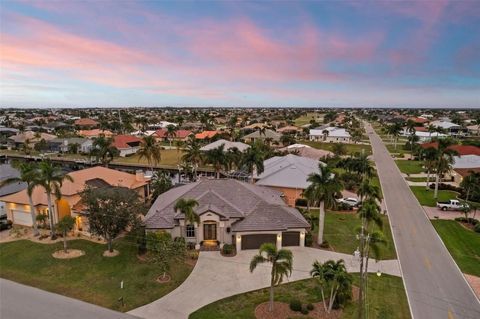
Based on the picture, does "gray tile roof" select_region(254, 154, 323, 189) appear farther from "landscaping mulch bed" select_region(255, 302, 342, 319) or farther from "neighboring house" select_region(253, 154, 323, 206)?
"landscaping mulch bed" select_region(255, 302, 342, 319)

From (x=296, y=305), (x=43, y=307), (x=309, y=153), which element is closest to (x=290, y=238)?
(x=296, y=305)

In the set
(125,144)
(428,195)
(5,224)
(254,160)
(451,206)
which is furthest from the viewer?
(125,144)

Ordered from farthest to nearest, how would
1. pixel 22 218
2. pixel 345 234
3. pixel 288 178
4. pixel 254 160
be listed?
pixel 254 160
pixel 288 178
pixel 22 218
pixel 345 234

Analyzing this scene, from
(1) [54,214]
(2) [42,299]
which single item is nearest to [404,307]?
(2) [42,299]

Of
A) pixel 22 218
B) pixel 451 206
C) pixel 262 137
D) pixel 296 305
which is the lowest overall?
pixel 296 305

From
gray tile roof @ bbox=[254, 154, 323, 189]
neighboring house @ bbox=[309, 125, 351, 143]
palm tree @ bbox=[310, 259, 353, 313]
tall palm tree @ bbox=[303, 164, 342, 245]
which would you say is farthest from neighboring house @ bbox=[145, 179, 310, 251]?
neighboring house @ bbox=[309, 125, 351, 143]

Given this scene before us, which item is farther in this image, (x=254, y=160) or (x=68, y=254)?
(x=254, y=160)

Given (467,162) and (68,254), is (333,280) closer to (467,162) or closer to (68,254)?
(68,254)

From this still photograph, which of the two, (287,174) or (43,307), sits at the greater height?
(287,174)
